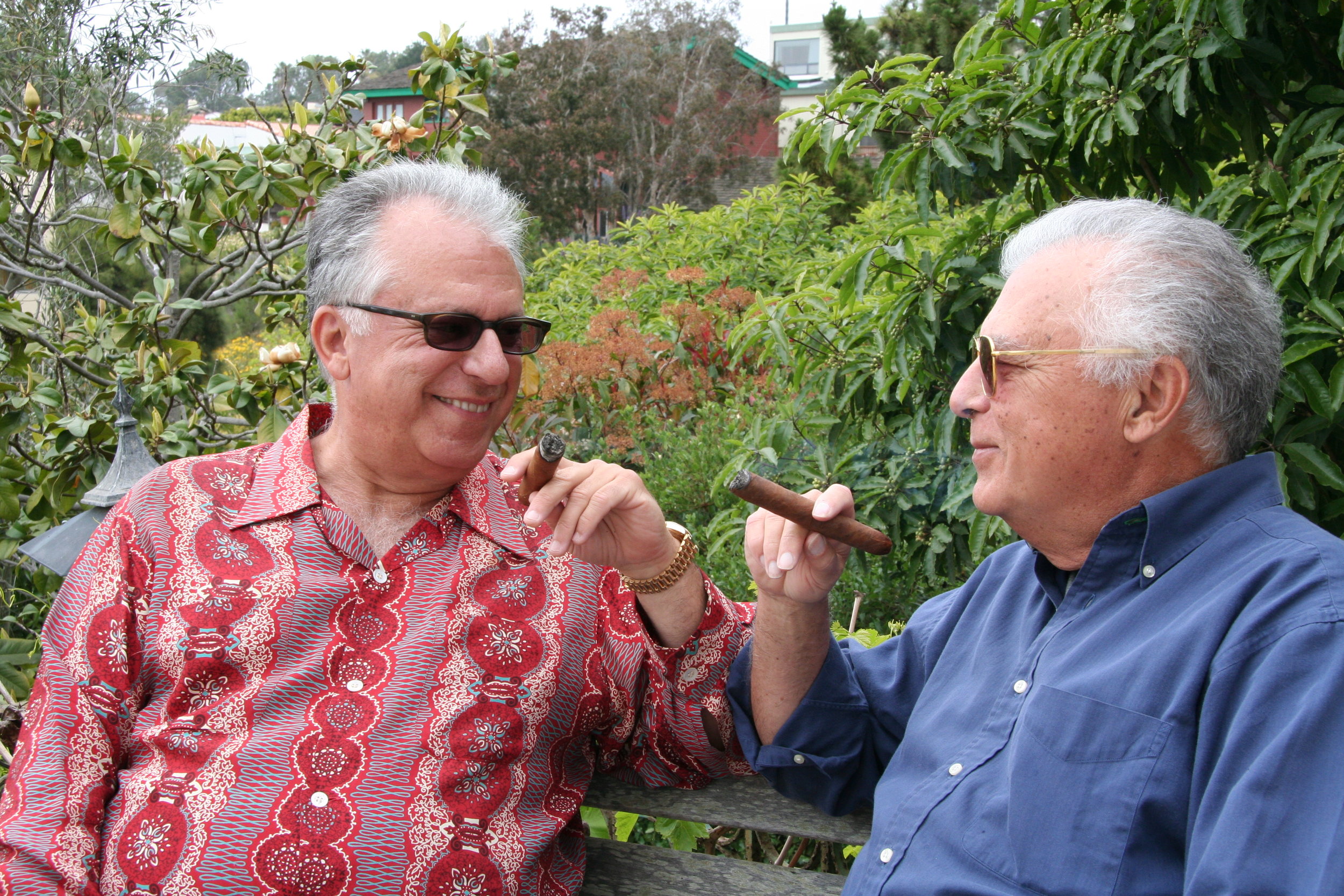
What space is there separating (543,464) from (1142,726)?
1.00 metres

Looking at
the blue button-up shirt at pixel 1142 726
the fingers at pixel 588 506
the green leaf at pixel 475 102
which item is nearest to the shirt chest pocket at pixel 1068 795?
the blue button-up shirt at pixel 1142 726

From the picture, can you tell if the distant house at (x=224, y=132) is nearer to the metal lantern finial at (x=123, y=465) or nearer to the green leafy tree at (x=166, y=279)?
the green leafy tree at (x=166, y=279)

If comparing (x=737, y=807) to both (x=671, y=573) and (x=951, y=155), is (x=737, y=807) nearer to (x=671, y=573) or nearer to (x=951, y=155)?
(x=671, y=573)

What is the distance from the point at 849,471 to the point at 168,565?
219 cm

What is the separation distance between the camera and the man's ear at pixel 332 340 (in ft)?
7.10

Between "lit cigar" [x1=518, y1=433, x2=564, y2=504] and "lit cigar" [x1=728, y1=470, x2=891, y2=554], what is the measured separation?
296mm

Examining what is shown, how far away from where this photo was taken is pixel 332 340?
2.20 metres

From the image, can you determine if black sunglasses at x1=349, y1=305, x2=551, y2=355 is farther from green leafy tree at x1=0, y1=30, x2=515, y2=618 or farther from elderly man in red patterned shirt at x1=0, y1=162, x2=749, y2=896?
green leafy tree at x1=0, y1=30, x2=515, y2=618

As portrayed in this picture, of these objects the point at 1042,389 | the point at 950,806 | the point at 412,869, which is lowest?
the point at 412,869

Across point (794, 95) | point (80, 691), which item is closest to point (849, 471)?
point (80, 691)

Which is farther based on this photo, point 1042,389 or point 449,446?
point 449,446

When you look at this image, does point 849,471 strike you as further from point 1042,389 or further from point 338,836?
point 338,836

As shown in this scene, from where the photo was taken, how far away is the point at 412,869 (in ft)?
6.05

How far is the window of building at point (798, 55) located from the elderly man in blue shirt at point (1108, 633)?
46.8 metres
